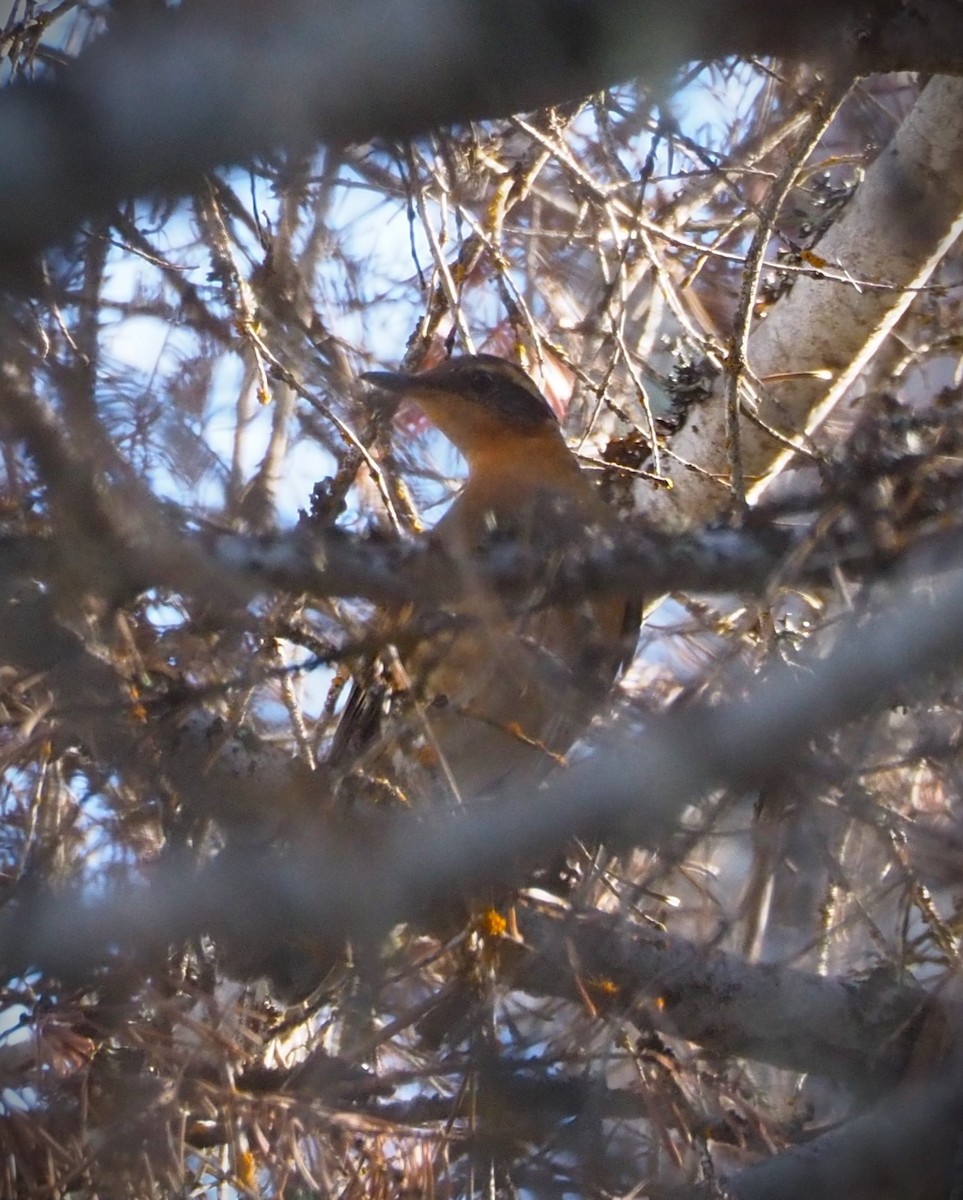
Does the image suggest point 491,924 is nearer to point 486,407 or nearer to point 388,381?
point 388,381

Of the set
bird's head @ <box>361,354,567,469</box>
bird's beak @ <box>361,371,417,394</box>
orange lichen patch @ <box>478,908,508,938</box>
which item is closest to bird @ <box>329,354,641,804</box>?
bird's beak @ <box>361,371,417,394</box>

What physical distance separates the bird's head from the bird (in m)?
0.49

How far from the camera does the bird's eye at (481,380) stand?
16.2 ft

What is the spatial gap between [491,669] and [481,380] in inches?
107

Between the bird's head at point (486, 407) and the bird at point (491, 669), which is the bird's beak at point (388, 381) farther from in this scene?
the bird's head at point (486, 407)

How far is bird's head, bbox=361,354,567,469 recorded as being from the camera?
4895 mm

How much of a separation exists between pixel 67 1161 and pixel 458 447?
10.9 feet

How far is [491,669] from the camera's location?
2.46 metres

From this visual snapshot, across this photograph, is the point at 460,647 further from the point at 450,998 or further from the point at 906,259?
the point at 906,259

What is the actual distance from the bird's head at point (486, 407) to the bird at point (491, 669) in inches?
19.4

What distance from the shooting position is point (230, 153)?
1573mm

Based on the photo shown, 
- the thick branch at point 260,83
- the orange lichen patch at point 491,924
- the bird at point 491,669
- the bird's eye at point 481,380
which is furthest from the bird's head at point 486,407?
the thick branch at point 260,83

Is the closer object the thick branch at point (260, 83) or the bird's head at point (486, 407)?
the thick branch at point (260, 83)

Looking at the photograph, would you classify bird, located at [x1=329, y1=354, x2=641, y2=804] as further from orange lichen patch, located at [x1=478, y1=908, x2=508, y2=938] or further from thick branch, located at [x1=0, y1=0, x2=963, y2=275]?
thick branch, located at [x1=0, y1=0, x2=963, y2=275]
